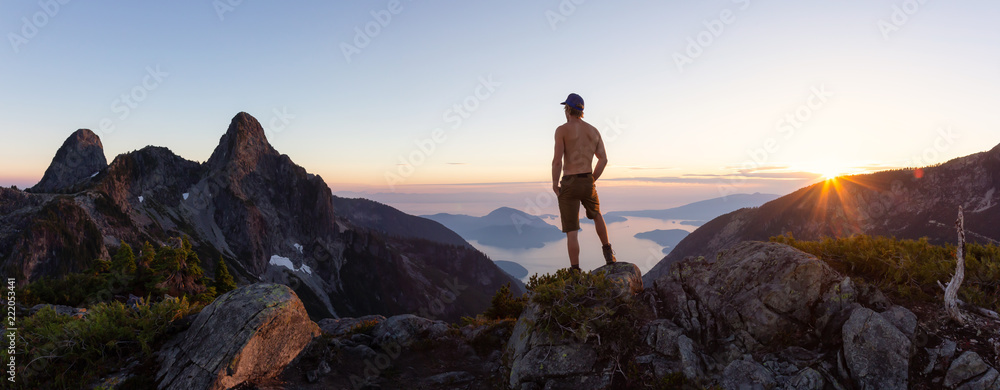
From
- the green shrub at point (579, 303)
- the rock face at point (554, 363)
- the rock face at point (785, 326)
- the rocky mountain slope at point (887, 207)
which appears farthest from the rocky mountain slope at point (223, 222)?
the rock face at point (785, 326)

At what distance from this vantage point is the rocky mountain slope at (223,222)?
92.6 m

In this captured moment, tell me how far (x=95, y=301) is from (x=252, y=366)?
45.2 ft

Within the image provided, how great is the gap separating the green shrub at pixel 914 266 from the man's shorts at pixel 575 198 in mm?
5921

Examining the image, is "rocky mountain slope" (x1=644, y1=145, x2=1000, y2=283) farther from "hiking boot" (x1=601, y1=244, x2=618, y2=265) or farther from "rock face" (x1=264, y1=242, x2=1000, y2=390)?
"rock face" (x1=264, y1=242, x2=1000, y2=390)

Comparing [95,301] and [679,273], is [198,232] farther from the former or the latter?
[679,273]

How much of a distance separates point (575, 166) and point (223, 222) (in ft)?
603

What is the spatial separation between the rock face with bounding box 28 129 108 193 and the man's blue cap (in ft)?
737

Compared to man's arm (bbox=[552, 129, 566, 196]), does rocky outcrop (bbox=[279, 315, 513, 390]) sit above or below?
below

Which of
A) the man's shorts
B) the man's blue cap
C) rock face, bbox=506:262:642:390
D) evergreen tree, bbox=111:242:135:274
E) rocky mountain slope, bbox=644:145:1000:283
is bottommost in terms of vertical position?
rocky mountain slope, bbox=644:145:1000:283

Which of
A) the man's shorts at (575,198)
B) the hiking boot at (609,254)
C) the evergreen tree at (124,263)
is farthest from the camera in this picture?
the evergreen tree at (124,263)

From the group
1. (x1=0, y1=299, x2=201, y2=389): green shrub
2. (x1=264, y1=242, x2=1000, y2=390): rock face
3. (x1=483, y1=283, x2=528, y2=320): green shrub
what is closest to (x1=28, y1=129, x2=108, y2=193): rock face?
(x1=0, y1=299, x2=201, y2=389): green shrub

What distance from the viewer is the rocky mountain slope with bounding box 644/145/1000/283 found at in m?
104

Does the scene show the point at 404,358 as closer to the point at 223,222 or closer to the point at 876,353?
the point at 876,353

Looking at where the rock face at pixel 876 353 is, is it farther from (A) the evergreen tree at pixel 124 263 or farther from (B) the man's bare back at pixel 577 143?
(A) the evergreen tree at pixel 124 263
